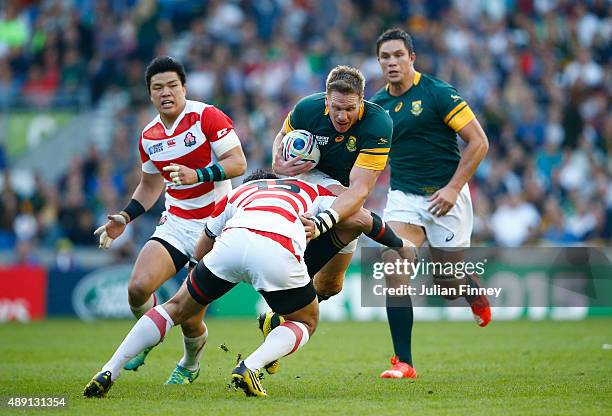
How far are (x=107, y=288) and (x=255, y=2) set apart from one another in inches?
334

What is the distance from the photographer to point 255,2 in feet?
79.2

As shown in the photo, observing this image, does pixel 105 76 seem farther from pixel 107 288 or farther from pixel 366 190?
pixel 366 190

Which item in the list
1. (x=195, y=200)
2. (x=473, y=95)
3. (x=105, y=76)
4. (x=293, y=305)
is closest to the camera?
(x=293, y=305)

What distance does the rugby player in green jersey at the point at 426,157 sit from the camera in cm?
981

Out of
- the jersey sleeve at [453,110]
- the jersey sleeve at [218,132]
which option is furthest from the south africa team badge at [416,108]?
the jersey sleeve at [218,132]

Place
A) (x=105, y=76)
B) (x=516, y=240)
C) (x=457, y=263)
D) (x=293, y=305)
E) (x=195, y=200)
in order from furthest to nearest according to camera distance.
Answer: (x=105, y=76), (x=516, y=240), (x=457, y=263), (x=195, y=200), (x=293, y=305)

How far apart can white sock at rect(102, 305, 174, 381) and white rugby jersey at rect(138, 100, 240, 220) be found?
5.97ft

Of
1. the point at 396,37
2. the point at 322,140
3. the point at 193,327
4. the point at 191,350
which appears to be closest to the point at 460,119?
the point at 396,37

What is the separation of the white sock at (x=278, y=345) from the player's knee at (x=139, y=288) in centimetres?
184

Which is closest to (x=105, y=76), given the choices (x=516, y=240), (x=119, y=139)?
(x=119, y=139)

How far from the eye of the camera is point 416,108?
996cm

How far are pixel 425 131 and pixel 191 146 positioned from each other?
2302 millimetres

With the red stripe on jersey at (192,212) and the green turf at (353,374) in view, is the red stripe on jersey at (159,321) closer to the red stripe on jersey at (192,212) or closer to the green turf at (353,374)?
the green turf at (353,374)

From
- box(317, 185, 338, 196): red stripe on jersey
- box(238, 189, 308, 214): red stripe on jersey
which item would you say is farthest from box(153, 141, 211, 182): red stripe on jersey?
box(238, 189, 308, 214): red stripe on jersey
